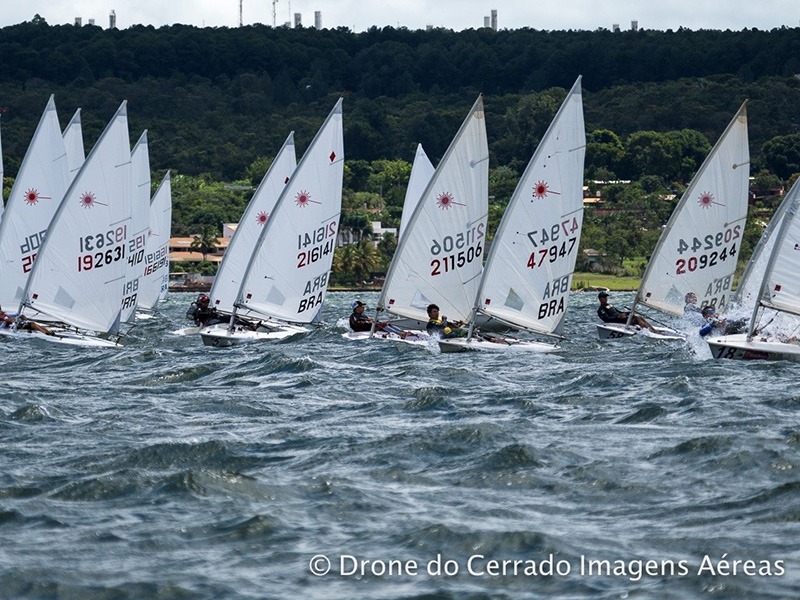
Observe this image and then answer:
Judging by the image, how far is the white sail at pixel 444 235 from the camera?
33.2m

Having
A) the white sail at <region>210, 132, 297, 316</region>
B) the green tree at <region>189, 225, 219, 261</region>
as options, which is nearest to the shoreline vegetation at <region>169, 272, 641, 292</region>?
the green tree at <region>189, 225, 219, 261</region>

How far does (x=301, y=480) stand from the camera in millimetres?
15680

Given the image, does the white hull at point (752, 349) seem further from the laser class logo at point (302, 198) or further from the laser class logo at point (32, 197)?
the laser class logo at point (32, 197)

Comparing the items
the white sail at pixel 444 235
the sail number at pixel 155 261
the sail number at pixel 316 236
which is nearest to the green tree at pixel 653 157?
the sail number at pixel 155 261

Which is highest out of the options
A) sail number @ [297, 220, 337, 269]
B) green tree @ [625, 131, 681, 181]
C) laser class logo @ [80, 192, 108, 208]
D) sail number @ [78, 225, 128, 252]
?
laser class logo @ [80, 192, 108, 208]

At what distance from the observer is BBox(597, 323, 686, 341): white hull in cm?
3533

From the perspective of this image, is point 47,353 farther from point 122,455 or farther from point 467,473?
point 467,473

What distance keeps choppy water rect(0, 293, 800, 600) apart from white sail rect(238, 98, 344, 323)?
11332 millimetres

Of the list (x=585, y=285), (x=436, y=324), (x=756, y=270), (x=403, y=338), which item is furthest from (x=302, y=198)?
(x=585, y=285)

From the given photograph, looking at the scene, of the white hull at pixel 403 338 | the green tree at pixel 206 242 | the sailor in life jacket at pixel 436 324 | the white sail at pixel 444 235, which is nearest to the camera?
the sailor in life jacket at pixel 436 324

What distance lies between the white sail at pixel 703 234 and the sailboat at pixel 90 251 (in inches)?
500

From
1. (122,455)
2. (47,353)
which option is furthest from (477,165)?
(122,455)

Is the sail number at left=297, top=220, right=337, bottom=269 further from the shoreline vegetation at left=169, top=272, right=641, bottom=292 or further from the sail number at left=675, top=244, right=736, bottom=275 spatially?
the shoreline vegetation at left=169, top=272, right=641, bottom=292

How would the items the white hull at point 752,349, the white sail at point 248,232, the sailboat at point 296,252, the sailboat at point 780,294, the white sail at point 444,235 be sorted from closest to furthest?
the white hull at point 752,349 < the sailboat at point 780,294 < the white sail at point 444,235 < the sailboat at point 296,252 < the white sail at point 248,232
